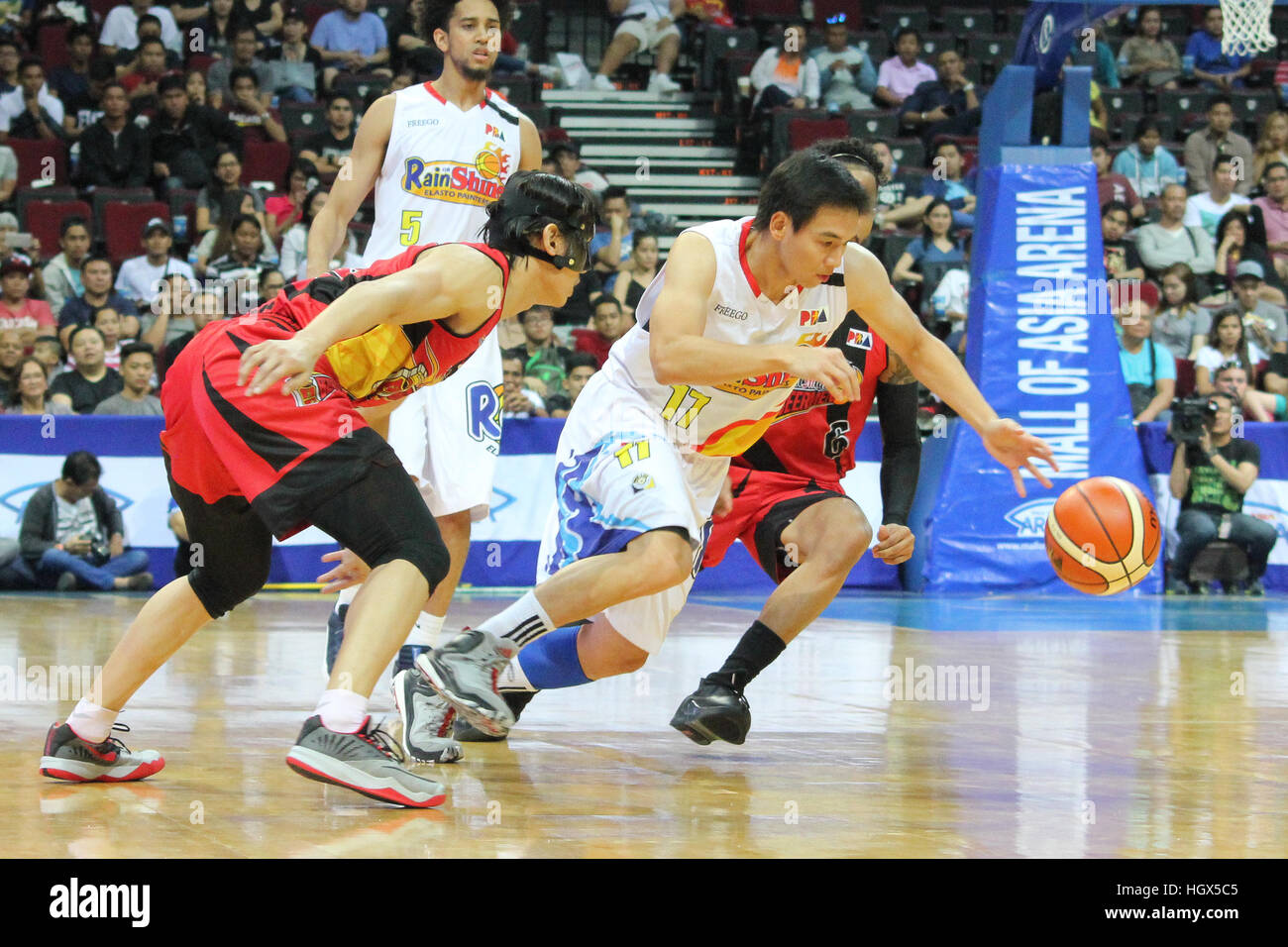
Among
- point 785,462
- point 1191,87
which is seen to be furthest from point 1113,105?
point 785,462

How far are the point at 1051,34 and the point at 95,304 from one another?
6931 millimetres

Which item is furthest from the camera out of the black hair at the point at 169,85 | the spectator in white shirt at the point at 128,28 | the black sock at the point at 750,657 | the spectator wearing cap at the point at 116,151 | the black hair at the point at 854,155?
the spectator in white shirt at the point at 128,28

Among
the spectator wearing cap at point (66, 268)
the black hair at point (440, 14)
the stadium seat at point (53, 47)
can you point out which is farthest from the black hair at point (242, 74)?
the black hair at point (440, 14)

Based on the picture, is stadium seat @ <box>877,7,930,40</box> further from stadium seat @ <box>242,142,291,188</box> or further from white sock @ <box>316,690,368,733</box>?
white sock @ <box>316,690,368,733</box>

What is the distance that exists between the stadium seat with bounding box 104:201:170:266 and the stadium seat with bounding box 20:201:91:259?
8.7 inches

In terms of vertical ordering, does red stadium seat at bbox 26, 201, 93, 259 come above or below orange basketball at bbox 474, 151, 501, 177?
below

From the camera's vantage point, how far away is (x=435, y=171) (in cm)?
530

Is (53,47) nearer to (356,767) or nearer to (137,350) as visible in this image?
(137,350)

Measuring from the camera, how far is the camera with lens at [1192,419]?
10531 millimetres

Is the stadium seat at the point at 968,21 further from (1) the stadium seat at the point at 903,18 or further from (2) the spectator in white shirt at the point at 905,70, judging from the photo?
(2) the spectator in white shirt at the point at 905,70

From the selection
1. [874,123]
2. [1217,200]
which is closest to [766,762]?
[874,123]

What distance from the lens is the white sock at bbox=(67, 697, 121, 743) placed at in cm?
369

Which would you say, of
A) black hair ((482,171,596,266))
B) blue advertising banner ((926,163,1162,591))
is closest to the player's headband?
black hair ((482,171,596,266))

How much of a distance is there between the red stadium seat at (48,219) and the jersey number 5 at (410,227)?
780 cm
